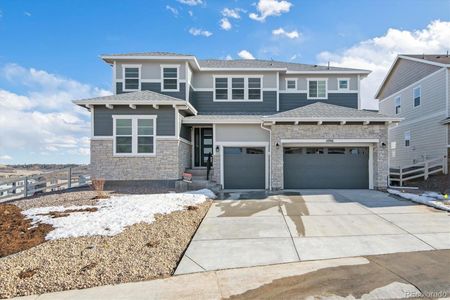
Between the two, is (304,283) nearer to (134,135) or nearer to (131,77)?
(134,135)

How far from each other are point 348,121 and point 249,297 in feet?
36.4

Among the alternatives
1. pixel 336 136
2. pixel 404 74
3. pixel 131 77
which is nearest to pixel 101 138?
pixel 131 77

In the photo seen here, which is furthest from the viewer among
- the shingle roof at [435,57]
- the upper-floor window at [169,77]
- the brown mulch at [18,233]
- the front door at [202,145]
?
the shingle roof at [435,57]

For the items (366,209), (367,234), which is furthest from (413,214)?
(367,234)

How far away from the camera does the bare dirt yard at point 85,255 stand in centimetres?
424

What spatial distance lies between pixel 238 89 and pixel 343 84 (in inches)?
266

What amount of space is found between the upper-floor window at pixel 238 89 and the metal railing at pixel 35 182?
355 inches

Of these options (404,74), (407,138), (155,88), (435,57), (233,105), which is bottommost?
(407,138)

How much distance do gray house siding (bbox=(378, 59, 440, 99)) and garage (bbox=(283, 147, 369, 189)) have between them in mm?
9357

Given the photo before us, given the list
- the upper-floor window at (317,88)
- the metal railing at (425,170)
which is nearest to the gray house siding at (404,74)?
the metal railing at (425,170)

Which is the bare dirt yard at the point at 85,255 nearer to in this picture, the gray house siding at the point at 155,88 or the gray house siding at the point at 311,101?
the gray house siding at the point at 155,88

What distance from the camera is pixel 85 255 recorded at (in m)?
5.08

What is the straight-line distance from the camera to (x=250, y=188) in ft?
45.6

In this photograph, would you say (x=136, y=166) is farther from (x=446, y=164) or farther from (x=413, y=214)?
(x=446, y=164)
